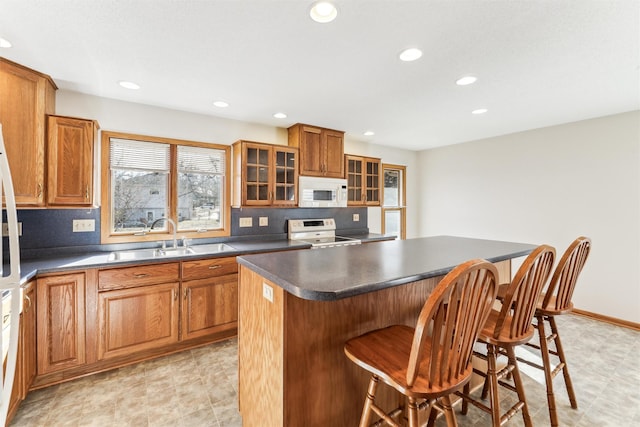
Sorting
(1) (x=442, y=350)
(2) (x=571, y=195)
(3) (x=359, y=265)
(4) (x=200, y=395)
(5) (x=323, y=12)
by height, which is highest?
(5) (x=323, y=12)

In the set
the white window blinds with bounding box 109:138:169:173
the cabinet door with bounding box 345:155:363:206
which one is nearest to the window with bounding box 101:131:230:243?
the white window blinds with bounding box 109:138:169:173

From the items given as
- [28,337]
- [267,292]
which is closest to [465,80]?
[267,292]

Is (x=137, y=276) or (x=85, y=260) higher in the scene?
(x=85, y=260)

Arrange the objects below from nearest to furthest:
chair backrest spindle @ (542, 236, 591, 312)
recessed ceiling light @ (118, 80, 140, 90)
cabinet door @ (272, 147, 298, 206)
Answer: chair backrest spindle @ (542, 236, 591, 312) < recessed ceiling light @ (118, 80, 140, 90) < cabinet door @ (272, 147, 298, 206)

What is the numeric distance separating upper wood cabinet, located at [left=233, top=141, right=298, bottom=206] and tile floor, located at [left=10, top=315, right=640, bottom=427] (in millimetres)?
1636

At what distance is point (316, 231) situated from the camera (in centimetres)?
409

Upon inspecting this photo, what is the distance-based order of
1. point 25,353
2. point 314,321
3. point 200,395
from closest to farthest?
1. point 314,321
2. point 25,353
3. point 200,395

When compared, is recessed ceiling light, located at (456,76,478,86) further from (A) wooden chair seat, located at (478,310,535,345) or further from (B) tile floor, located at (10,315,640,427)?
(B) tile floor, located at (10,315,640,427)

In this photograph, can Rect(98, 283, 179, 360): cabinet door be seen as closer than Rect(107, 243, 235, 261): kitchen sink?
Yes

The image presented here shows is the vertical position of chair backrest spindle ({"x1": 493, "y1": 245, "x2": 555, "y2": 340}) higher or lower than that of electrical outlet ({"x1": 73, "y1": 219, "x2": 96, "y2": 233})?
lower

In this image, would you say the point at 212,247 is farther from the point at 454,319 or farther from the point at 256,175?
the point at 454,319

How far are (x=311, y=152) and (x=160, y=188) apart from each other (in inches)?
71.5

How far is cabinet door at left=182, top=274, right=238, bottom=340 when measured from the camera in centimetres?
268

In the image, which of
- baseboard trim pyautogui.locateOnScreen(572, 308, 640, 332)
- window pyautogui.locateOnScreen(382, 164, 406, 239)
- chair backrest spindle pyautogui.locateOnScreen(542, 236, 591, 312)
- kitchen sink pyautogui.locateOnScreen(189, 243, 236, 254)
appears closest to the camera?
chair backrest spindle pyautogui.locateOnScreen(542, 236, 591, 312)
